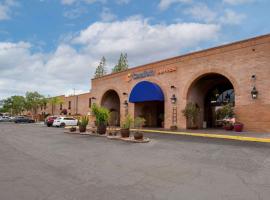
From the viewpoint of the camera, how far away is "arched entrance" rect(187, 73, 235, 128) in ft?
99.3

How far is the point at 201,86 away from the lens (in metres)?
31.2

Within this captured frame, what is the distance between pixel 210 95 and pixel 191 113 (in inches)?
181

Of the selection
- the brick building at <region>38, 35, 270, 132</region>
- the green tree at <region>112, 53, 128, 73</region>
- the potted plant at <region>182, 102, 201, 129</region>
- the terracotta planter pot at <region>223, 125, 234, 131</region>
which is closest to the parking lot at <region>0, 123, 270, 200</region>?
the brick building at <region>38, 35, 270, 132</region>

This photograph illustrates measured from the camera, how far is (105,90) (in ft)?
144

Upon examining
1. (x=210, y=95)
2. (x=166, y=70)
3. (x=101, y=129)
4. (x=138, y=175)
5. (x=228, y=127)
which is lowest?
(x=138, y=175)

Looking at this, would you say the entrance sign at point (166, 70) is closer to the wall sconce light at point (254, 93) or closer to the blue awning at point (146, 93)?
the blue awning at point (146, 93)

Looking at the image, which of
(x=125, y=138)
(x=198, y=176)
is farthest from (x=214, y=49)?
(x=198, y=176)

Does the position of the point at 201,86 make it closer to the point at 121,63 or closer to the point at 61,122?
the point at 61,122

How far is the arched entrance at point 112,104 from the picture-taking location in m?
45.5

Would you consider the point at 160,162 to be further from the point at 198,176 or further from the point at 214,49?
the point at 214,49

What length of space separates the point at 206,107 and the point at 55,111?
53.1 meters

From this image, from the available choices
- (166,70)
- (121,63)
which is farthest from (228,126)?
(121,63)

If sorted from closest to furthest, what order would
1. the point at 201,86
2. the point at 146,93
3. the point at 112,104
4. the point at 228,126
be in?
the point at 228,126 → the point at 201,86 → the point at 146,93 → the point at 112,104

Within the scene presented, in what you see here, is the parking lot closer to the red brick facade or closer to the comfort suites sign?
the red brick facade
